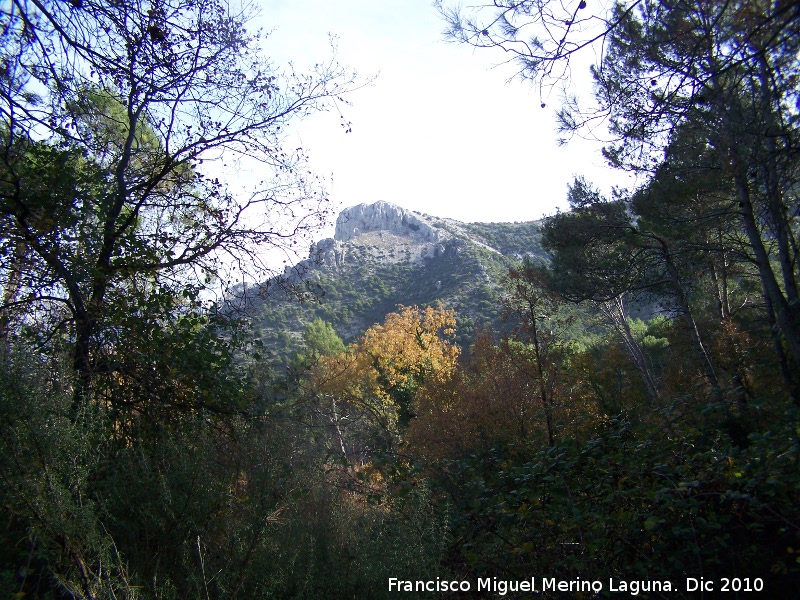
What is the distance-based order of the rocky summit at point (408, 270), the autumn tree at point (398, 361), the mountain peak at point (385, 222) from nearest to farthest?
the autumn tree at point (398, 361), the rocky summit at point (408, 270), the mountain peak at point (385, 222)

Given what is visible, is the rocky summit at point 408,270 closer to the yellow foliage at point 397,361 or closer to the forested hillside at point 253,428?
the yellow foliage at point 397,361

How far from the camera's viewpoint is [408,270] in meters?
75.2

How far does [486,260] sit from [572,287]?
5619 cm

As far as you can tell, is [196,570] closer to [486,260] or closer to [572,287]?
[572,287]

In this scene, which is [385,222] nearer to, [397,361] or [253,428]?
[397,361]

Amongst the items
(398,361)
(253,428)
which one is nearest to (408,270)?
(398,361)

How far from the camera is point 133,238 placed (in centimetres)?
451

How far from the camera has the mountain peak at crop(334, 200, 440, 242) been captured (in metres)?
94.5

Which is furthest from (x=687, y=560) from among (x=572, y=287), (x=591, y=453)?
(x=572, y=287)

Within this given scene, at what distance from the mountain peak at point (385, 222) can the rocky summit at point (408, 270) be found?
8.3 inches

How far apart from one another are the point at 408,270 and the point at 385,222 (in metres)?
31.1

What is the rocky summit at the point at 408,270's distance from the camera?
54.3 metres

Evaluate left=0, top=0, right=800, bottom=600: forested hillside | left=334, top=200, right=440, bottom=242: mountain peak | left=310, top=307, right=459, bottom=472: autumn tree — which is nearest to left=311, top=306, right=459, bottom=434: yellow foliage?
left=310, top=307, right=459, bottom=472: autumn tree

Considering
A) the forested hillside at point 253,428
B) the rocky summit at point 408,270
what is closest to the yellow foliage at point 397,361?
the rocky summit at point 408,270
